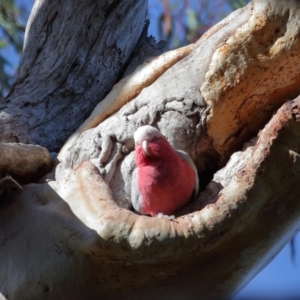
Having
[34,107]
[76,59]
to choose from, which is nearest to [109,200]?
[34,107]

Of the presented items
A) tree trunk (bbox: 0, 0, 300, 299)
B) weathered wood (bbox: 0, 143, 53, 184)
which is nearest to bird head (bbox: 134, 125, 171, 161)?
tree trunk (bbox: 0, 0, 300, 299)

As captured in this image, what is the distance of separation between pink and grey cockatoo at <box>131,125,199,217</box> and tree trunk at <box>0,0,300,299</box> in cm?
6

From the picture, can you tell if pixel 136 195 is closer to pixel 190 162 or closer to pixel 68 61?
pixel 190 162

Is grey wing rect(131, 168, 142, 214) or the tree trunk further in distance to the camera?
grey wing rect(131, 168, 142, 214)

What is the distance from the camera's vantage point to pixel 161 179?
207cm

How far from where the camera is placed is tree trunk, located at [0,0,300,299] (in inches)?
66.0

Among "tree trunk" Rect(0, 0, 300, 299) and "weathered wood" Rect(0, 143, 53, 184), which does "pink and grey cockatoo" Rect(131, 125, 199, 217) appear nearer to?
"tree trunk" Rect(0, 0, 300, 299)

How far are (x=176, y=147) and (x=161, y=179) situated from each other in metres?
0.14

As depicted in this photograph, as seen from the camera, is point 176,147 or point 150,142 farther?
point 176,147

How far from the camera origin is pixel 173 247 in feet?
5.35

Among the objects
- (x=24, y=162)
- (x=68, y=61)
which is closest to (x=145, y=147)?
(x=24, y=162)

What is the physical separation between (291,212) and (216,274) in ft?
0.93

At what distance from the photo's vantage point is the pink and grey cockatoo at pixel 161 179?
2.03m

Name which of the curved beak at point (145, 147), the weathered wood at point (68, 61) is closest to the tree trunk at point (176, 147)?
the weathered wood at point (68, 61)
